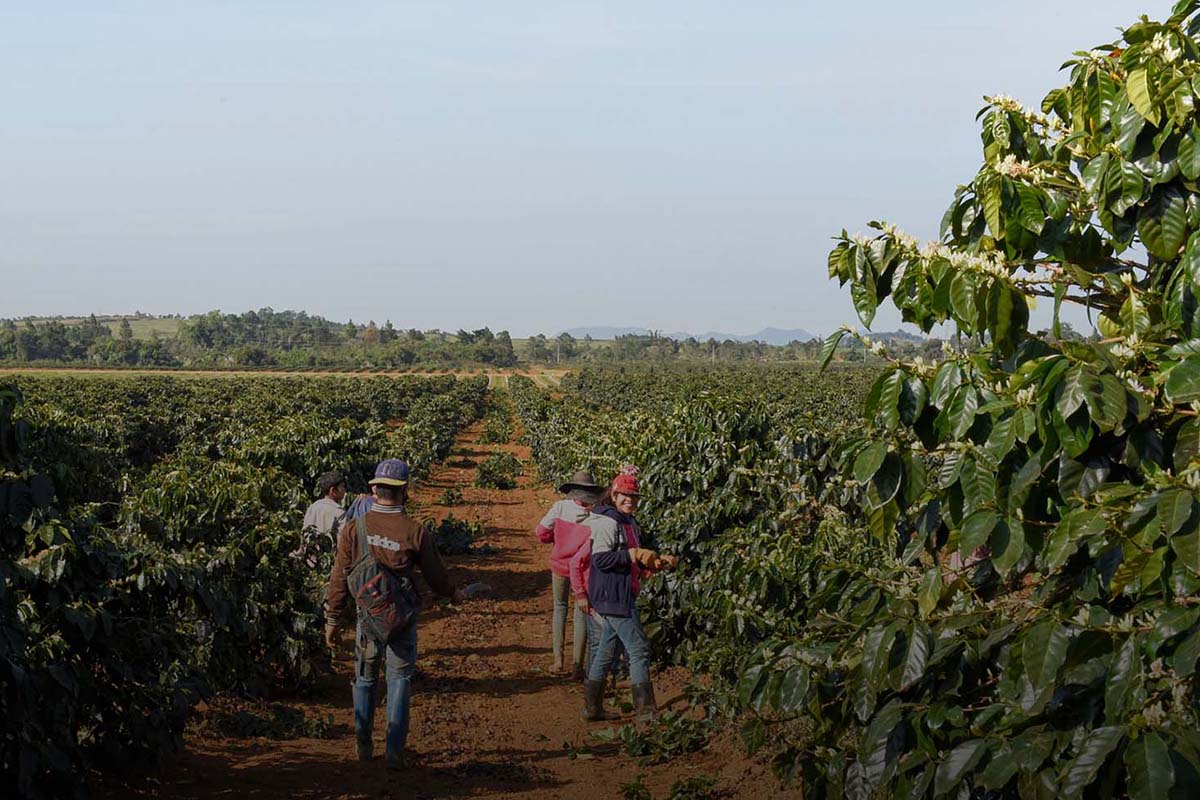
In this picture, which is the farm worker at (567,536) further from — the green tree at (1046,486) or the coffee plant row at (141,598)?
the green tree at (1046,486)

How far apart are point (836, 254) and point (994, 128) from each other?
0.89m

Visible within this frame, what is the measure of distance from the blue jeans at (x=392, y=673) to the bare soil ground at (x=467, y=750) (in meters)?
0.31

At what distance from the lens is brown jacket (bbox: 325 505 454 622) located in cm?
587

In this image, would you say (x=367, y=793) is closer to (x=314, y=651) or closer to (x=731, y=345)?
(x=314, y=651)

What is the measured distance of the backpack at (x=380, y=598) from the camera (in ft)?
19.1

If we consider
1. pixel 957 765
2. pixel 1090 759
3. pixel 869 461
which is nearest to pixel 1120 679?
pixel 1090 759

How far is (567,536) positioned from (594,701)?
1264mm

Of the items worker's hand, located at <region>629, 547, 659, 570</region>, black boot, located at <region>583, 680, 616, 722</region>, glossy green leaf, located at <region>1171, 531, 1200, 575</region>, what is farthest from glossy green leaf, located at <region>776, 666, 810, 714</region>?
black boot, located at <region>583, 680, 616, 722</region>

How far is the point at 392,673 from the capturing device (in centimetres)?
598

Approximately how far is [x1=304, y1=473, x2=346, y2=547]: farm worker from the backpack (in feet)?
8.42

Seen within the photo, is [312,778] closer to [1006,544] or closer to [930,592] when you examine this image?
[930,592]

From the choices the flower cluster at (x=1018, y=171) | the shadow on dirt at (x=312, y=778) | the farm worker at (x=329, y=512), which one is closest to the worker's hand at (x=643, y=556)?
the shadow on dirt at (x=312, y=778)

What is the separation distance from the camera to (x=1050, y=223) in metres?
3.17

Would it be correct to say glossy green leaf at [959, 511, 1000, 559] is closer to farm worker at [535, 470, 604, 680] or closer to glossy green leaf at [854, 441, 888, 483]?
glossy green leaf at [854, 441, 888, 483]
